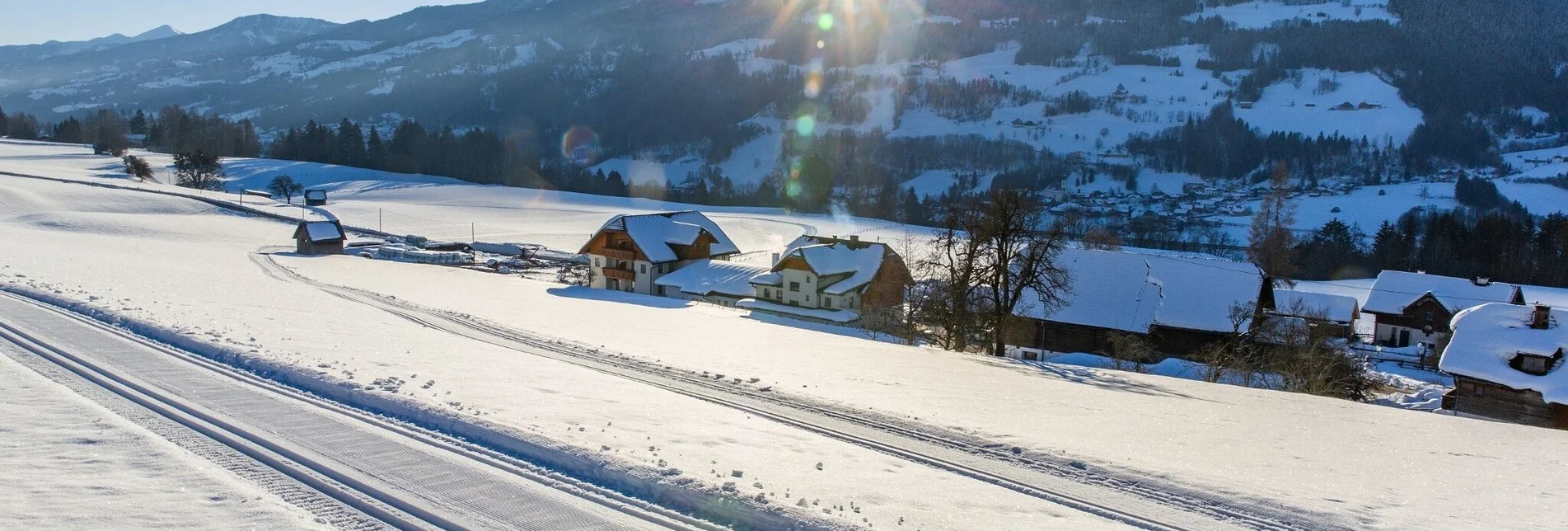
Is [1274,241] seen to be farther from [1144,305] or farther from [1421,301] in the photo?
[1144,305]

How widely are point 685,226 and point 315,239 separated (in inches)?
962

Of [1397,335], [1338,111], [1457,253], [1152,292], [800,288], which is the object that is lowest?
[1397,335]

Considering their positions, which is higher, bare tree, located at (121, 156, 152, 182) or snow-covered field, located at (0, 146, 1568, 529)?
bare tree, located at (121, 156, 152, 182)

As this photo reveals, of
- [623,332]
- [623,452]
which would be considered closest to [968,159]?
[623,332]

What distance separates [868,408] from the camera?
1330 cm

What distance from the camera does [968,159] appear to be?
178m

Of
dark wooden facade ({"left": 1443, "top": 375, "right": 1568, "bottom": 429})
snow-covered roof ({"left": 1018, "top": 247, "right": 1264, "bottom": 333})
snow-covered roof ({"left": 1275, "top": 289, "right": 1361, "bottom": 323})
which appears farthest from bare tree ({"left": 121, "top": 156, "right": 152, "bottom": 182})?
dark wooden facade ({"left": 1443, "top": 375, "right": 1568, "bottom": 429})

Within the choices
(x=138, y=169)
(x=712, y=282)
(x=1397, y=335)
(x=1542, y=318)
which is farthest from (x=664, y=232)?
(x=138, y=169)

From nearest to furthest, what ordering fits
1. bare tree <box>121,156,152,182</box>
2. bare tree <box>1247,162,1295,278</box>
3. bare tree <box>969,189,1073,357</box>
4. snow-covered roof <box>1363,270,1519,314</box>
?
1. bare tree <box>969,189,1073,357</box>
2. snow-covered roof <box>1363,270,1519,314</box>
3. bare tree <box>1247,162,1295,278</box>
4. bare tree <box>121,156,152,182</box>

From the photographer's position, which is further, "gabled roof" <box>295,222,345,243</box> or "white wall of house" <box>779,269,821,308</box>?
"gabled roof" <box>295,222,345,243</box>

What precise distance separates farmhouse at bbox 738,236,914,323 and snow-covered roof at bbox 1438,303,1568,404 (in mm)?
22291

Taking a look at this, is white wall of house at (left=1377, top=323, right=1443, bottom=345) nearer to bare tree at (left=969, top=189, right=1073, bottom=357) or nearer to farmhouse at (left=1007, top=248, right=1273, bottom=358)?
farmhouse at (left=1007, top=248, right=1273, bottom=358)

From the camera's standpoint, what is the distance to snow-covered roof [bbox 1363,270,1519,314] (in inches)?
1706

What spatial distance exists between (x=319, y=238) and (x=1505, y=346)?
59.3m
